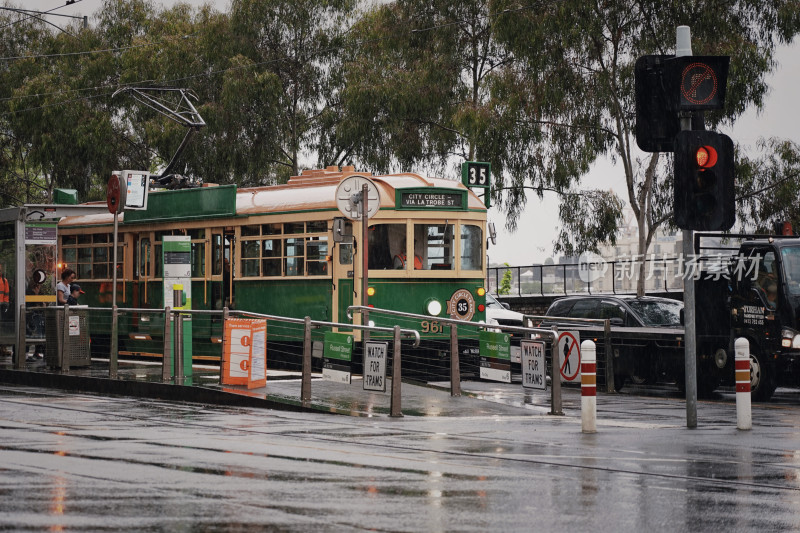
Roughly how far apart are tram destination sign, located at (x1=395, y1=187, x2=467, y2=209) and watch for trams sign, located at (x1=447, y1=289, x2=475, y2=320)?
5.04 ft

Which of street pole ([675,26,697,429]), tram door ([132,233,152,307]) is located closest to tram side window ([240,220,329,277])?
tram door ([132,233,152,307])

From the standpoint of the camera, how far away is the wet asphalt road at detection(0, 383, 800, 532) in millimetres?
7938

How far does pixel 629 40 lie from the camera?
116 feet

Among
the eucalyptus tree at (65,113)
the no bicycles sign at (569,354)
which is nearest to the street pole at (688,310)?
the no bicycles sign at (569,354)

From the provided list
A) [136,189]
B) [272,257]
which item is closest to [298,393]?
[272,257]

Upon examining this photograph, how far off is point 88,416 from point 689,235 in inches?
280

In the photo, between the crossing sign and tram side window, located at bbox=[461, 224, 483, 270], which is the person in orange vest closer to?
tram side window, located at bbox=[461, 224, 483, 270]

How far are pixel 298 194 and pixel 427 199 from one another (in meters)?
2.41

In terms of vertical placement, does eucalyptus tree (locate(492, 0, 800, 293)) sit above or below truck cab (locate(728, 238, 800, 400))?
above

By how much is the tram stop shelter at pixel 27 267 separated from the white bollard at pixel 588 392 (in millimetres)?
12004

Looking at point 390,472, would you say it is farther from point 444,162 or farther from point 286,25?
point 286,25

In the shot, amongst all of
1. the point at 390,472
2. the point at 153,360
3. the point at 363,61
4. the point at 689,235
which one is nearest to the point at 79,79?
the point at 363,61

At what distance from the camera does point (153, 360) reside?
26.3 metres

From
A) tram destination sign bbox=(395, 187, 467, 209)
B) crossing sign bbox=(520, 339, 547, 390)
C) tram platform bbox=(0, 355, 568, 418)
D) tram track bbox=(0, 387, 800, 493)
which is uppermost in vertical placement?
tram destination sign bbox=(395, 187, 467, 209)
